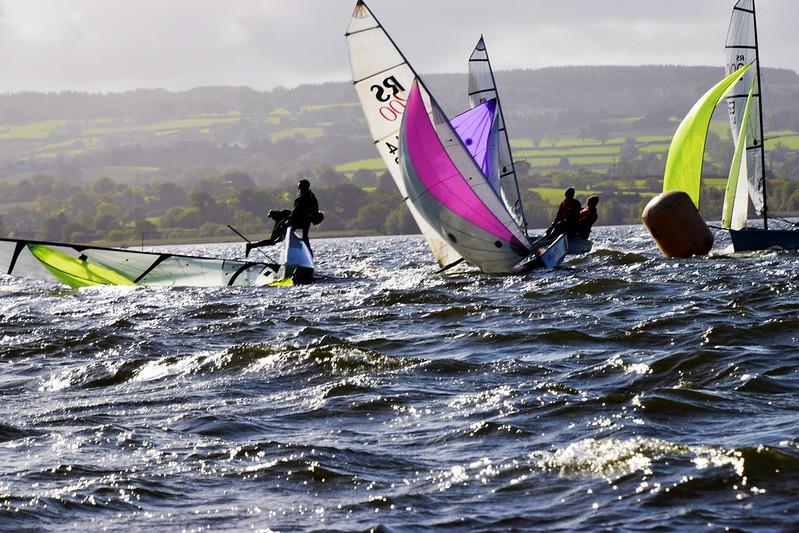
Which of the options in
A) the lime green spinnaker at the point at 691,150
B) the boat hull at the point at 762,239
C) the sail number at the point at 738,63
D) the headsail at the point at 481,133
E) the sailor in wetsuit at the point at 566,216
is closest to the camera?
the boat hull at the point at 762,239

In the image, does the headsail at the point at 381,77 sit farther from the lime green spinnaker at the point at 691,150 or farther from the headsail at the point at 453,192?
the lime green spinnaker at the point at 691,150

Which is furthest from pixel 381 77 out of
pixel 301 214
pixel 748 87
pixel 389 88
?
pixel 748 87

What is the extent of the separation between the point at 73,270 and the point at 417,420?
46.3 feet

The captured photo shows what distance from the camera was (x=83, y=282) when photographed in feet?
66.7

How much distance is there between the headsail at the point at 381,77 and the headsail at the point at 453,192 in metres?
0.73

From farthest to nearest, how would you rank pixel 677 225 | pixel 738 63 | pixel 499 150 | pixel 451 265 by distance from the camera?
1. pixel 499 150
2. pixel 738 63
3. pixel 677 225
4. pixel 451 265

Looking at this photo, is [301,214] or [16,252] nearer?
[16,252]

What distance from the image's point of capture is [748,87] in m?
25.7

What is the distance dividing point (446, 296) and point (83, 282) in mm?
7663

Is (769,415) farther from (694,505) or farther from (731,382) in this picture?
(694,505)

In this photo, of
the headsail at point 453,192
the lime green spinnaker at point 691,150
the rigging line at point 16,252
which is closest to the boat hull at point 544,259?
the headsail at point 453,192

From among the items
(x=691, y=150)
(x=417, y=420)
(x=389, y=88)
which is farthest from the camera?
(x=691, y=150)

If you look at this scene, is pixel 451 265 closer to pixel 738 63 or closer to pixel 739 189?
pixel 739 189

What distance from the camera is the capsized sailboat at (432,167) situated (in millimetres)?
18547
